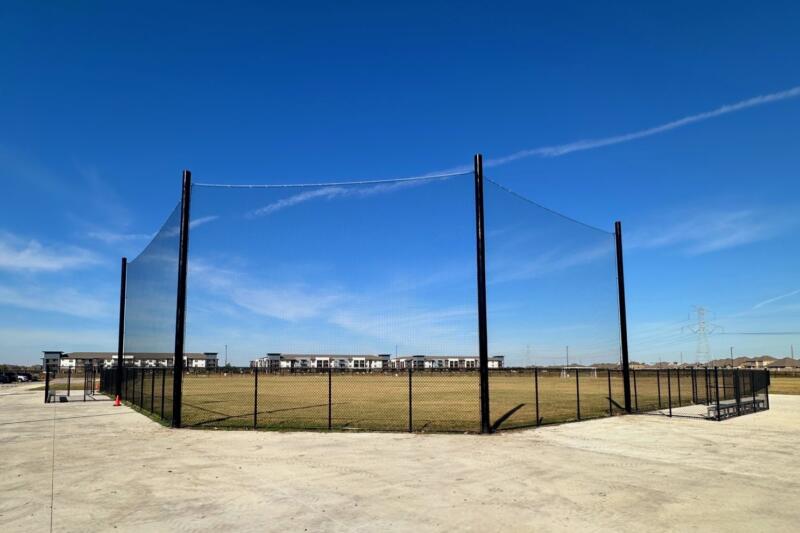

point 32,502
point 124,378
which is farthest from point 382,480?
point 124,378

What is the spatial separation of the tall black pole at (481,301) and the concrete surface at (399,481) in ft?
3.39

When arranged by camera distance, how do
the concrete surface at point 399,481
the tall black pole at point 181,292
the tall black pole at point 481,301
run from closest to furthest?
the concrete surface at point 399,481
the tall black pole at point 481,301
the tall black pole at point 181,292

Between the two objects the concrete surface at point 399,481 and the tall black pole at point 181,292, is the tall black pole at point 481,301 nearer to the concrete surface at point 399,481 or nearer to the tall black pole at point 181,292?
the concrete surface at point 399,481

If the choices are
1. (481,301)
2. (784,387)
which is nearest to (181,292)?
(481,301)

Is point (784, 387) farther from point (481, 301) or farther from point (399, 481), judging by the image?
point (399, 481)

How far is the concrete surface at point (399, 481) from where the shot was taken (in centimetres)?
653

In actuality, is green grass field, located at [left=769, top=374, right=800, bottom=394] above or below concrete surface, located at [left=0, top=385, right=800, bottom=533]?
below

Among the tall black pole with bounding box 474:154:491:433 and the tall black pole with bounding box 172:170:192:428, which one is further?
the tall black pole with bounding box 172:170:192:428

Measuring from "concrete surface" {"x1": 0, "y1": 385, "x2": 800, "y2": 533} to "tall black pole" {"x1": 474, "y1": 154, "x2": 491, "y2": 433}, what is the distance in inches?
40.7

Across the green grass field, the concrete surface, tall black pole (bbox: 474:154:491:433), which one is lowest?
the green grass field

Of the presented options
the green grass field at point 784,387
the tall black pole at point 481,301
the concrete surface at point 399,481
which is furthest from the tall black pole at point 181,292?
the green grass field at point 784,387

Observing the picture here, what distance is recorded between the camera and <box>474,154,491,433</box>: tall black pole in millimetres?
13859

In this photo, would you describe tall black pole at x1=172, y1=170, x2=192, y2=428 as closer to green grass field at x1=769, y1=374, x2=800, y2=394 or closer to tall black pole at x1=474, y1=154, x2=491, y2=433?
tall black pole at x1=474, y1=154, x2=491, y2=433

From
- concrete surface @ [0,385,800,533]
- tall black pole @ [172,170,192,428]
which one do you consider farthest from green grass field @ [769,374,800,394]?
tall black pole @ [172,170,192,428]
